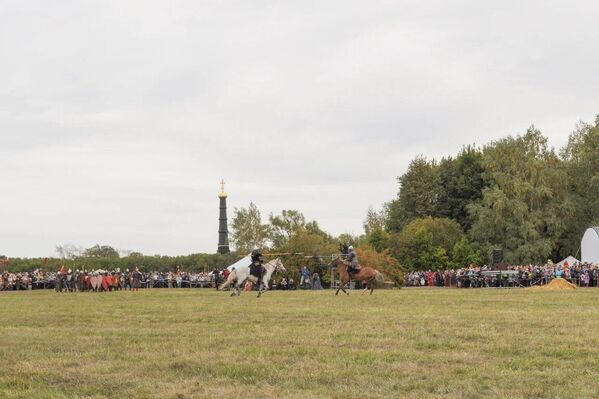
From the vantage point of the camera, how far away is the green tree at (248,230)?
99625 mm

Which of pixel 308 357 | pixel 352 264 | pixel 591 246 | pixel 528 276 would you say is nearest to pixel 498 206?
pixel 591 246

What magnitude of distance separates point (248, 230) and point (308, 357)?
8866 centimetres

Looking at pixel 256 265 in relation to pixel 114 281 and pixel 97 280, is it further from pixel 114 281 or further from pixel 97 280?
pixel 114 281

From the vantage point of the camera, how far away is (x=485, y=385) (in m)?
9.78

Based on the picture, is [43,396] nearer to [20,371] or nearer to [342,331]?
[20,371]

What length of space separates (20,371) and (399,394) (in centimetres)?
504

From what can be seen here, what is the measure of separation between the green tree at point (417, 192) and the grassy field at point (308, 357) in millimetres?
71651

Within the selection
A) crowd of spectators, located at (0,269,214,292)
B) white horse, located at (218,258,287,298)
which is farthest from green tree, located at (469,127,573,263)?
white horse, located at (218,258,287,298)

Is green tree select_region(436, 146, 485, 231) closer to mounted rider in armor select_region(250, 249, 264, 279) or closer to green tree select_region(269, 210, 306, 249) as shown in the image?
green tree select_region(269, 210, 306, 249)

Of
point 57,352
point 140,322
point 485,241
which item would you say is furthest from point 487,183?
point 57,352

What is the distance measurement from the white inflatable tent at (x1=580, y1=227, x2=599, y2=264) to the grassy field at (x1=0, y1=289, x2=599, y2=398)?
5239 cm

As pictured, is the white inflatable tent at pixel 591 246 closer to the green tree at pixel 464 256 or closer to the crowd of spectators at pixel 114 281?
the green tree at pixel 464 256

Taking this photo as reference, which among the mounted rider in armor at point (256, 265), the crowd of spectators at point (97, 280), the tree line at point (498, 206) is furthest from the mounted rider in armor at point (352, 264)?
the tree line at point (498, 206)

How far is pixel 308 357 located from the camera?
12.2m
